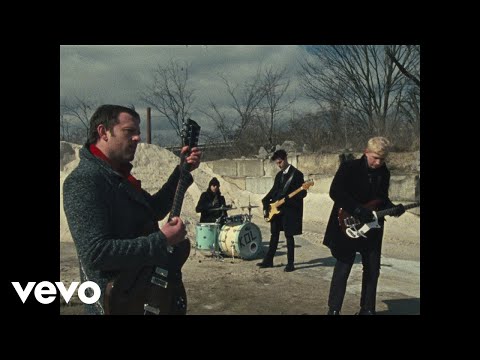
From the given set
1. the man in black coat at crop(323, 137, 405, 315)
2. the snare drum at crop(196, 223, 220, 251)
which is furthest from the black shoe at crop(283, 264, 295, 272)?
the man in black coat at crop(323, 137, 405, 315)

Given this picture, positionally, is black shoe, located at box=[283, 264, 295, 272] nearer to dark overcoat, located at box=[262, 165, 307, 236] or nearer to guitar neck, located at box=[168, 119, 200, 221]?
dark overcoat, located at box=[262, 165, 307, 236]

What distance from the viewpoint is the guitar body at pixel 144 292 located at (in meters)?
2.56

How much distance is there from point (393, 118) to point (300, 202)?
478 inches

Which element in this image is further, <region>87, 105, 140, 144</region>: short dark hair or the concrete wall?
the concrete wall

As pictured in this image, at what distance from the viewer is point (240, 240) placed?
8656 mm

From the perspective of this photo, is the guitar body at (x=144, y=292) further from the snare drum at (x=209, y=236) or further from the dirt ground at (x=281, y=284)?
the snare drum at (x=209, y=236)

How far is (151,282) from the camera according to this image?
2.67 metres

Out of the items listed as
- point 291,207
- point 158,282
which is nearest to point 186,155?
point 158,282

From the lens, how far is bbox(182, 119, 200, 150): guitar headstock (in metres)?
3.12

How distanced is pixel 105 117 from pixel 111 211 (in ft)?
1.73

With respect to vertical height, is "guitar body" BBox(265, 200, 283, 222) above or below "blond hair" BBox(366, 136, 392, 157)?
below

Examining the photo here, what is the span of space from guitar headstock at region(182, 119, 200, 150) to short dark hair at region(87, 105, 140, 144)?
1.50 ft
